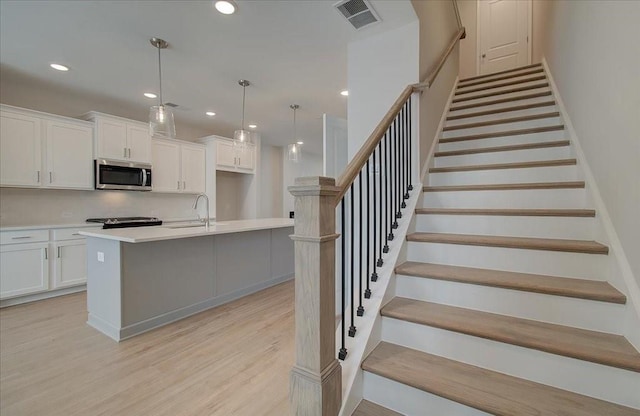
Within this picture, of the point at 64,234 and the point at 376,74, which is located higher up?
the point at 376,74

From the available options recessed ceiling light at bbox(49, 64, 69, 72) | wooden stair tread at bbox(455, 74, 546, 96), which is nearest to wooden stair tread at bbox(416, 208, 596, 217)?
Result: wooden stair tread at bbox(455, 74, 546, 96)

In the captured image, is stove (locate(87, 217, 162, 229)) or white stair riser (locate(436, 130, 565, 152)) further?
stove (locate(87, 217, 162, 229))

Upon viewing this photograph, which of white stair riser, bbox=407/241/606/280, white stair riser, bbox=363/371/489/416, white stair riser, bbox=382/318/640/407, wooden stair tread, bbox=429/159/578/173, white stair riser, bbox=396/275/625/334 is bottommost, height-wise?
white stair riser, bbox=363/371/489/416

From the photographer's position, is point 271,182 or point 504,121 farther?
point 271,182

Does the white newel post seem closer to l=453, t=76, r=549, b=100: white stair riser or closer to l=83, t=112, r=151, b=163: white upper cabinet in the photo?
l=453, t=76, r=549, b=100: white stair riser

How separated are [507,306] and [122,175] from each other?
16.9 ft

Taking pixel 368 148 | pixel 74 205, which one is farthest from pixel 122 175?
pixel 368 148

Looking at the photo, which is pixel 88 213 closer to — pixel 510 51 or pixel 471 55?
pixel 471 55

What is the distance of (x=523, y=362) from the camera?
1.33 m

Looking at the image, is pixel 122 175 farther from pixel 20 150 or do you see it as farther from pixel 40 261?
pixel 40 261

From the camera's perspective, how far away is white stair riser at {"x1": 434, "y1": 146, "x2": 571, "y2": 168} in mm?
2449

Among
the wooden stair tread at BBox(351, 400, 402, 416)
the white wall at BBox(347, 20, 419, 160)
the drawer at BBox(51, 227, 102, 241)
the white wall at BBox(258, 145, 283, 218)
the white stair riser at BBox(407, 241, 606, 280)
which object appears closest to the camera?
the wooden stair tread at BBox(351, 400, 402, 416)

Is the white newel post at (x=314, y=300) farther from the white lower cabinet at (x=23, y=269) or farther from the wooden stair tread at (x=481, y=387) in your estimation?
the white lower cabinet at (x=23, y=269)

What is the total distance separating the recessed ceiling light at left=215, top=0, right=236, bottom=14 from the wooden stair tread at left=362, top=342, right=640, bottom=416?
2.65 metres
